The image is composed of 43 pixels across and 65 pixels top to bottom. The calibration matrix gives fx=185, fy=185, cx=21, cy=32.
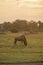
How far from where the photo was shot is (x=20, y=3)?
55.4 inches

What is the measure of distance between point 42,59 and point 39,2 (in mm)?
434

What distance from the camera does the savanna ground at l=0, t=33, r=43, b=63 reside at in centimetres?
137

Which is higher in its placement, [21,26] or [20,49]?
[21,26]

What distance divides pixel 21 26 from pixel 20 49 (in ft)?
0.57

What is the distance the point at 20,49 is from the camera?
1382mm

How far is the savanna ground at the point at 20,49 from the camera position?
4.50 ft

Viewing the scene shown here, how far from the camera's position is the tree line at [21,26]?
1393 millimetres

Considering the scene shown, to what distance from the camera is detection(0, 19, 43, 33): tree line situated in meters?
1.39

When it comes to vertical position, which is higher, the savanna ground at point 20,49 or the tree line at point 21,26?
the tree line at point 21,26

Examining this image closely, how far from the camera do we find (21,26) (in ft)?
4.60

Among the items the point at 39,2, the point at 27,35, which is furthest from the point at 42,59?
the point at 39,2

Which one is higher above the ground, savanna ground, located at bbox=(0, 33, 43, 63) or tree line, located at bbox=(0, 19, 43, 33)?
tree line, located at bbox=(0, 19, 43, 33)

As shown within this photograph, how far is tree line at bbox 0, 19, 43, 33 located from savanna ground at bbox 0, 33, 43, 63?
0.13 feet

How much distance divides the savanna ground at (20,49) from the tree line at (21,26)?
0.13 ft
